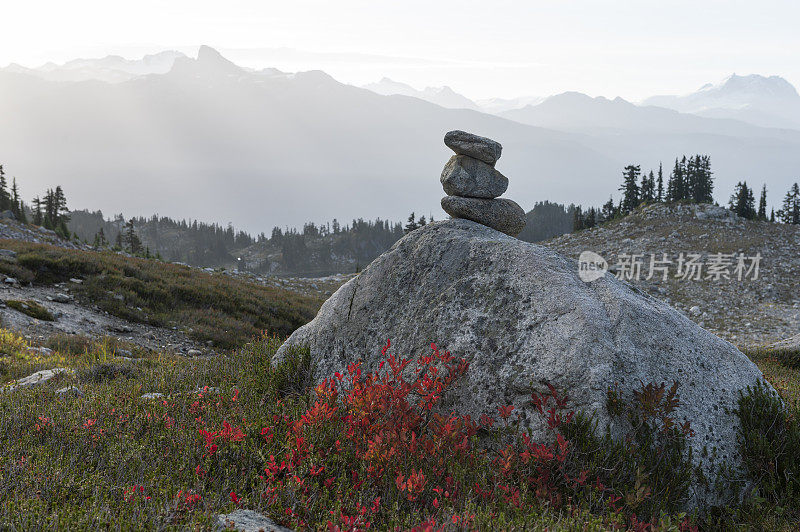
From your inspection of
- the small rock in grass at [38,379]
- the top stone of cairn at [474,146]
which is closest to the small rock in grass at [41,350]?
the small rock in grass at [38,379]

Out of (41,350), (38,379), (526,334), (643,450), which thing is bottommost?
(41,350)

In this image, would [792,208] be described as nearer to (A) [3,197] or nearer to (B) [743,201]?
(B) [743,201]

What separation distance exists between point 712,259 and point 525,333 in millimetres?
45668

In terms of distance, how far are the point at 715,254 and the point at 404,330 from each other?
47.5 m

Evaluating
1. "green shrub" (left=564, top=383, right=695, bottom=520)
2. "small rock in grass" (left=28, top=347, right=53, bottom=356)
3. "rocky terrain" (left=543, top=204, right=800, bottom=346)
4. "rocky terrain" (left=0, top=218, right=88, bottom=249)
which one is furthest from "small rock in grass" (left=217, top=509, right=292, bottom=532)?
"rocky terrain" (left=0, top=218, right=88, bottom=249)

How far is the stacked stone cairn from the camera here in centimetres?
1020

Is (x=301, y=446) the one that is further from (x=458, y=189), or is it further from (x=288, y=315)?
(x=288, y=315)

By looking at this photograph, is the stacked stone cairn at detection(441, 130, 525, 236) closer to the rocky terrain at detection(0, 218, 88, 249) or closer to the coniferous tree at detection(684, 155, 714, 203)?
the rocky terrain at detection(0, 218, 88, 249)

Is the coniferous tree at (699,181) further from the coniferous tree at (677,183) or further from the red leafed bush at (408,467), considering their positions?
the red leafed bush at (408,467)

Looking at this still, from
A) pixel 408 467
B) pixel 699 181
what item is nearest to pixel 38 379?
pixel 408 467

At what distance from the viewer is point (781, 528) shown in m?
4.69

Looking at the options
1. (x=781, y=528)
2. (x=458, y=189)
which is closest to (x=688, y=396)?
(x=781, y=528)

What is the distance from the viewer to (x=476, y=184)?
406 inches

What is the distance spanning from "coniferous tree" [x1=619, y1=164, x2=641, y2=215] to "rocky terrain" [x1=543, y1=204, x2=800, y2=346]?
2331 centimetres
